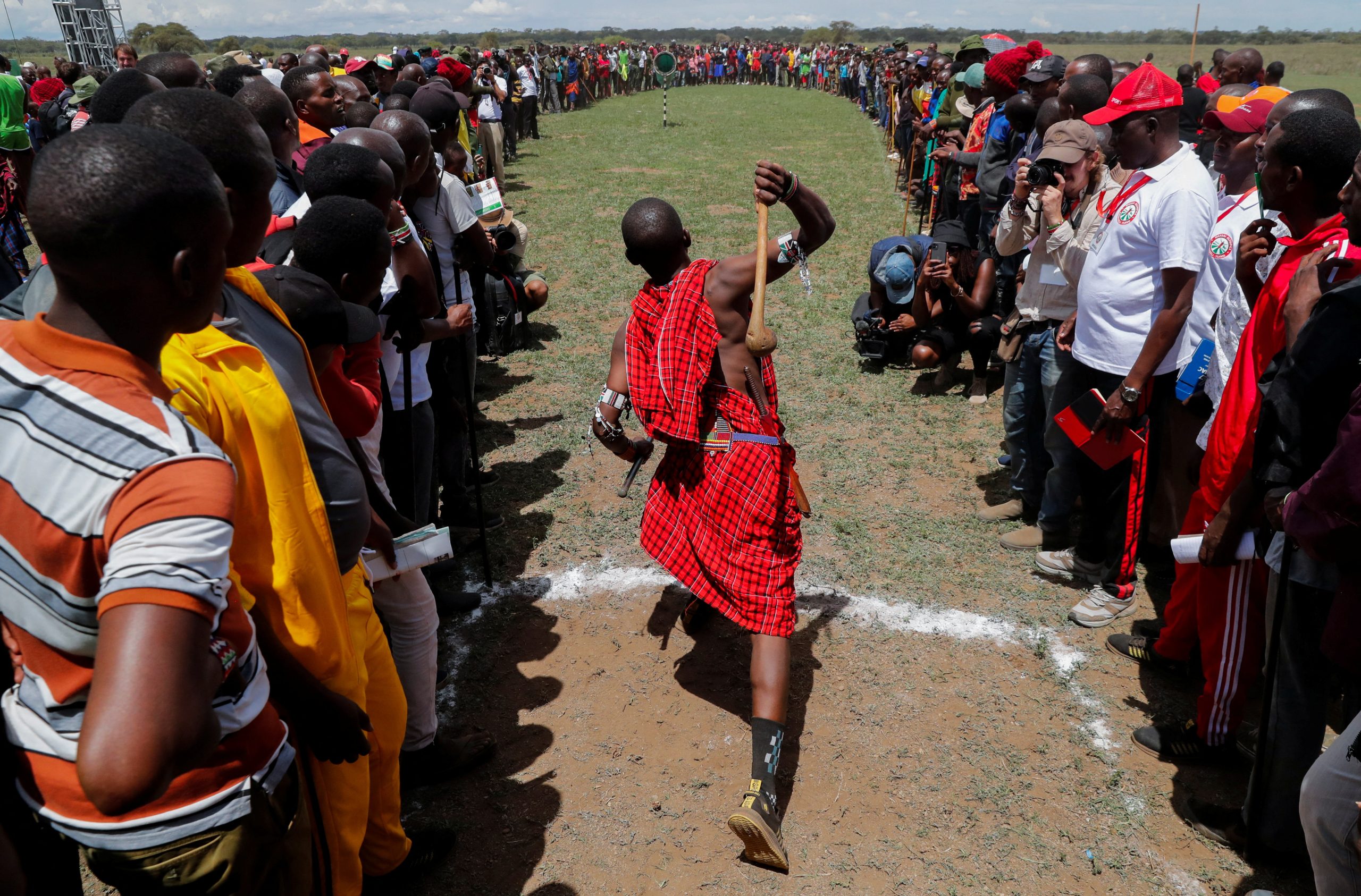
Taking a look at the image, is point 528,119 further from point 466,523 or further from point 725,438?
point 725,438

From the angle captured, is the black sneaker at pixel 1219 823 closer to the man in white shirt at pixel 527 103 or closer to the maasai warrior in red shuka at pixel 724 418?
the maasai warrior in red shuka at pixel 724 418

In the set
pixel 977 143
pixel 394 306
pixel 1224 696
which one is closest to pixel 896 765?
pixel 1224 696

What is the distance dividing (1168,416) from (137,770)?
4.15 metres

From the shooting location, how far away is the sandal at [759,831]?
2.65 meters

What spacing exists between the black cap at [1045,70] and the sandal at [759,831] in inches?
217

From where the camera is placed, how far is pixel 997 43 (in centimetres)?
871

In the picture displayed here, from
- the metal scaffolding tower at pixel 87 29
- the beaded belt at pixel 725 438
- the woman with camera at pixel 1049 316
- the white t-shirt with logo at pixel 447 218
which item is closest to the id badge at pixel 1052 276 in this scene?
the woman with camera at pixel 1049 316

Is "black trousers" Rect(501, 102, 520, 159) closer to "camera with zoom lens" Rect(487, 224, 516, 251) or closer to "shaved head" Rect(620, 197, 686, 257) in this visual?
"camera with zoom lens" Rect(487, 224, 516, 251)

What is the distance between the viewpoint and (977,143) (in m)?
7.84

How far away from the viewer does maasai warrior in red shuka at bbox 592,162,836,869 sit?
2961mm

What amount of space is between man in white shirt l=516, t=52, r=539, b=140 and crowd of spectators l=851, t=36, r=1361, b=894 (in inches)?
642

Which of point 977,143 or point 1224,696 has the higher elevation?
point 977,143

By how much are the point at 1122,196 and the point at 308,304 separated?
3.24 meters

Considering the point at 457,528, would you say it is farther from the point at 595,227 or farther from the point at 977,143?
the point at 595,227
